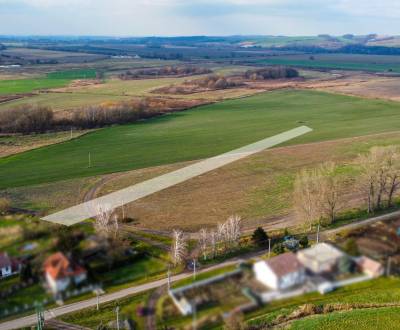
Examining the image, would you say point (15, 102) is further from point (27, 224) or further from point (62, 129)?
point (27, 224)

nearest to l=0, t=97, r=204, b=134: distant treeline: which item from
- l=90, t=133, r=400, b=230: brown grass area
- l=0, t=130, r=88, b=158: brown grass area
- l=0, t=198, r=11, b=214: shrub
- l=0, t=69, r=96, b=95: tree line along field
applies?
l=0, t=130, r=88, b=158: brown grass area

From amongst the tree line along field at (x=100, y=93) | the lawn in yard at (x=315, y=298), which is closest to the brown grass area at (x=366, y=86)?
the tree line along field at (x=100, y=93)

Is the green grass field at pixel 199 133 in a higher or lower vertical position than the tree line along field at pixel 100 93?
lower

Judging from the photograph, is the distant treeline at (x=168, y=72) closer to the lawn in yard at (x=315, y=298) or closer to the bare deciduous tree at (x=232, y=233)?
the bare deciduous tree at (x=232, y=233)

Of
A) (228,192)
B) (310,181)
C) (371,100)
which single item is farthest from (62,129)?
(371,100)

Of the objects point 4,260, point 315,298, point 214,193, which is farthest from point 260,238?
point 4,260

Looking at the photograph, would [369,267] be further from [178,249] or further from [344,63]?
[344,63]
